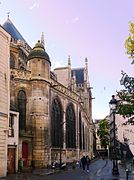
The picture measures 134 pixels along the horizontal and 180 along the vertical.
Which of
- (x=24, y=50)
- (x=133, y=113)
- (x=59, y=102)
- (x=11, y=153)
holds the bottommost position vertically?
(x=11, y=153)

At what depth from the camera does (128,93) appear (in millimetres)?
17906

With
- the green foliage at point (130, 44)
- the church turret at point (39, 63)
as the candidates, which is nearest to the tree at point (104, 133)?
the church turret at point (39, 63)

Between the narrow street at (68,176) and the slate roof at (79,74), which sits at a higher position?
the slate roof at (79,74)

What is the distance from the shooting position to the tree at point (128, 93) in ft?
55.8

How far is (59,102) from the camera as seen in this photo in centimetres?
5341

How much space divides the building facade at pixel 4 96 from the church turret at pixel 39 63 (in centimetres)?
1408

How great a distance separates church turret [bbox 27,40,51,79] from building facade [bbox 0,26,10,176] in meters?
14.1

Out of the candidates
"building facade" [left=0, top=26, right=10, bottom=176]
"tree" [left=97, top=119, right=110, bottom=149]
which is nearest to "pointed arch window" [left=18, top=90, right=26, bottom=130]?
"building facade" [left=0, top=26, right=10, bottom=176]

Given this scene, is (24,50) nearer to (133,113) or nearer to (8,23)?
(8,23)

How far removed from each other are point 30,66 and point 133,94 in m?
29.0

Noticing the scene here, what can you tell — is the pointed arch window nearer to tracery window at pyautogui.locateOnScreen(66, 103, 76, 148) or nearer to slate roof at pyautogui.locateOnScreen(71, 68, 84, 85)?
tracery window at pyautogui.locateOnScreen(66, 103, 76, 148)

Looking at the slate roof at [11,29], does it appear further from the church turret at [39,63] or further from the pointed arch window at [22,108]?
the pointed arch window at [22,108]

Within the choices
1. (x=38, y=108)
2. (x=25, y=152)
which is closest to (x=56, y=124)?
(x=38, y=108)

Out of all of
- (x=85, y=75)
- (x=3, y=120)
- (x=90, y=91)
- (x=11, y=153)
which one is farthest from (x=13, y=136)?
(x=90, y=91)
